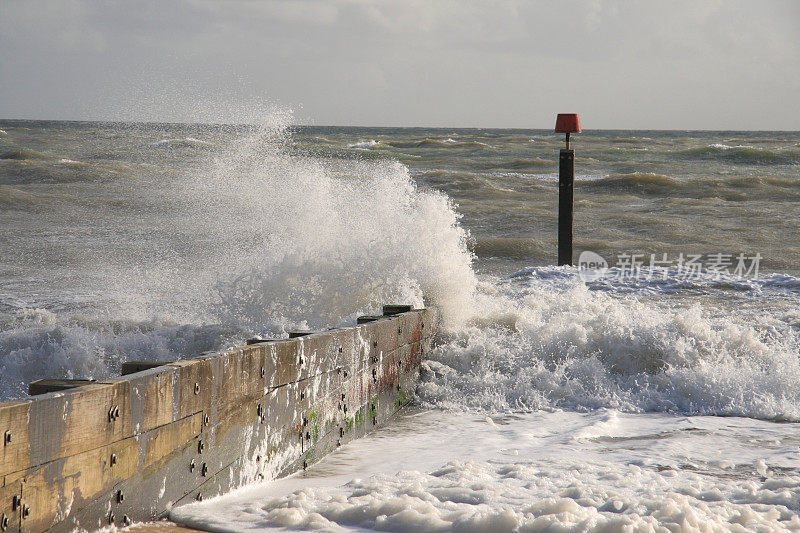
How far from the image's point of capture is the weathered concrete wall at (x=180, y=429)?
2.50 m

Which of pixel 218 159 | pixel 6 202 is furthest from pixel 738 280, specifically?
pixel 218 159

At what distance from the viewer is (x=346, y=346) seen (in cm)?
495

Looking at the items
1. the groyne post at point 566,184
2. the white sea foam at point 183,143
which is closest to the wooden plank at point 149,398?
the groyne post at point 566,184

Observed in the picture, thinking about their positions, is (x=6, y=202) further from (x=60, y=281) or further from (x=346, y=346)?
(x=346, y=346)

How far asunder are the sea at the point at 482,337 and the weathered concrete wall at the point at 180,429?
0.16 metres

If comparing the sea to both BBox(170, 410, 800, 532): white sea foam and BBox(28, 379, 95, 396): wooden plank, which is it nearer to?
BBox(170, 410, 800, 532): white sea foam

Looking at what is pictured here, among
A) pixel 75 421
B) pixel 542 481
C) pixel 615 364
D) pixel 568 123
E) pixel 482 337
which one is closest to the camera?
pixel 75 421

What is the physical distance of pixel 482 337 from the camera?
739cm

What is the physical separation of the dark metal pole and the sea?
28cm

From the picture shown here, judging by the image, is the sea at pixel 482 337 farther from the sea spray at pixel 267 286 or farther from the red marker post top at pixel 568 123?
the red marker post top at pixel 568 123

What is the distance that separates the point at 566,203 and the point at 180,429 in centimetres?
908

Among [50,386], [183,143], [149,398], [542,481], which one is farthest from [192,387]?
[183,143]

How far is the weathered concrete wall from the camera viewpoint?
98.3 inches

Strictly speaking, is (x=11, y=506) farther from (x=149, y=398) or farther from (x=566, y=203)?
(x=566, y=203)
